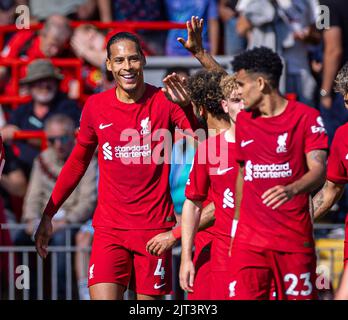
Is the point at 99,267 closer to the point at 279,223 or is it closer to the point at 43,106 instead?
the point at 279,223

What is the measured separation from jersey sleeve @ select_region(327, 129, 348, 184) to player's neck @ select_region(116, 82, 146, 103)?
154 cm

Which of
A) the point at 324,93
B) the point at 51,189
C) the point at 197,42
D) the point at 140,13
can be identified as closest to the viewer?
the point at 197,42

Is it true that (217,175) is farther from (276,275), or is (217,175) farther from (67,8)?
(67,8)

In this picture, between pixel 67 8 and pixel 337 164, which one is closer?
pixel 337 164

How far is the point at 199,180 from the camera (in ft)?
28.0

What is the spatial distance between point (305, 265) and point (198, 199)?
1088 mm

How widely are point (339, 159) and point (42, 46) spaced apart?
5633mm

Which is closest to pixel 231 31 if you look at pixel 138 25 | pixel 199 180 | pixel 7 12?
pixel 138 25

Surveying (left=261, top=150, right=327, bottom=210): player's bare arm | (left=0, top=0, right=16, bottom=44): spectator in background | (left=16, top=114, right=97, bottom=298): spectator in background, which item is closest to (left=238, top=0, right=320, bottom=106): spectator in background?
(left=16, top=114, right=97, bottom=298): spectator in background

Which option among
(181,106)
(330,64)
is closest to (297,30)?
(330,64)

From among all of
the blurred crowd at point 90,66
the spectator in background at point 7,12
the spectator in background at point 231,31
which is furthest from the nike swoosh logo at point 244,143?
the spectator in background at point 7,12

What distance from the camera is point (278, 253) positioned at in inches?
307

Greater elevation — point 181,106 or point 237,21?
point 237,21

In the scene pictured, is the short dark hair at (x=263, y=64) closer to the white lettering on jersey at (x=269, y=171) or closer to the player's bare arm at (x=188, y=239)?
the white lettering on jersey at (x=269, y=171)
